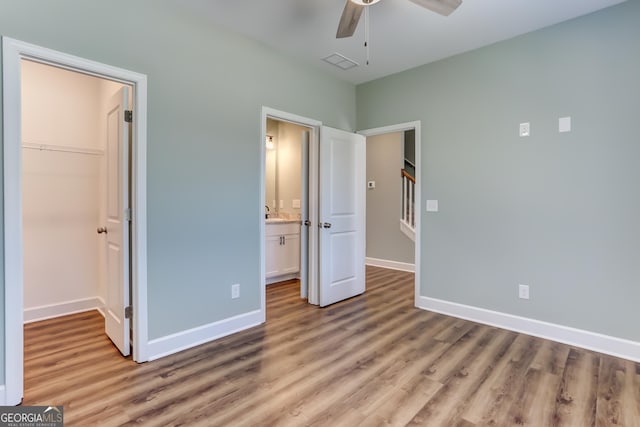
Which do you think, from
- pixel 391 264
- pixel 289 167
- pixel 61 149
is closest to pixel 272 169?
pixel 289 167

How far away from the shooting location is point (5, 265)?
6.23ft

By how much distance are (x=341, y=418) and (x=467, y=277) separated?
220cm

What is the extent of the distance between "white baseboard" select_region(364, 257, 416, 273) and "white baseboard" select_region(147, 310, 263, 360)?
A: 2.78 m

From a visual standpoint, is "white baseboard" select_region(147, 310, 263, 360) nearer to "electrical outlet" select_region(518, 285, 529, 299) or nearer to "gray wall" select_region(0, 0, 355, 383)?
"gray wall" select_region(0, 0, 355, 383)

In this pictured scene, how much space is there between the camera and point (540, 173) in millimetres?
2984

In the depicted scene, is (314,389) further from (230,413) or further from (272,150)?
(272,150)

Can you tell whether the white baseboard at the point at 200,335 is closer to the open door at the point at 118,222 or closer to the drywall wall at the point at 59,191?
the open door at the point at 118,222

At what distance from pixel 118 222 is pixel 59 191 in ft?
4.65

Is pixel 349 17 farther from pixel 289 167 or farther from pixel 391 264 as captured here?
pixel 391 264

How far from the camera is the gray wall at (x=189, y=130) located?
2.23m

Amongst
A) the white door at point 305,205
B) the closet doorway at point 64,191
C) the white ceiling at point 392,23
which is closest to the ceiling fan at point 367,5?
the white ceiling at point 392,23

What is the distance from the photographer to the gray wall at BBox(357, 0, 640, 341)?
103 inches

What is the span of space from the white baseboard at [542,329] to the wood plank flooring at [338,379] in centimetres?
11

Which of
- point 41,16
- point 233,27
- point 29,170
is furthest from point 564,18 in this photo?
point 29,170
